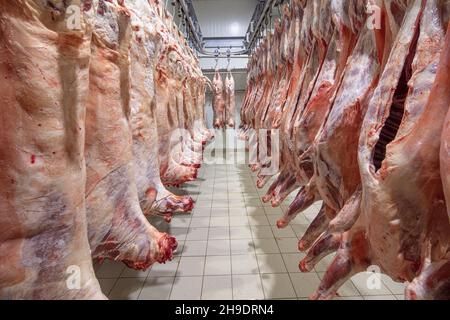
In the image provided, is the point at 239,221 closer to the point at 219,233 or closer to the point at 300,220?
the point at 219,233

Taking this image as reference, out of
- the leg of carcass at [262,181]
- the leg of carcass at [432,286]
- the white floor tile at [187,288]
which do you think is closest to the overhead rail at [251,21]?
the leg of carcass at [262,181]

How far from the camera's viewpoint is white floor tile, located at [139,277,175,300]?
2.24 metres

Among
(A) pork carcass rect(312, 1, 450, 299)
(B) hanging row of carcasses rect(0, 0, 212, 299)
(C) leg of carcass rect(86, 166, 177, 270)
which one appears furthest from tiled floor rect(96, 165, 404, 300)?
(A) pork carcass rect(312, 1, 450, 299)

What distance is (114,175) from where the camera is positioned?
49.3 inches

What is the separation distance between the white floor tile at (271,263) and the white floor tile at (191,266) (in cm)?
49

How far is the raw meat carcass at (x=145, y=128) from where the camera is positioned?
5.44 ft

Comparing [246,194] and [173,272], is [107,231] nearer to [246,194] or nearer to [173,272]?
[173,272]

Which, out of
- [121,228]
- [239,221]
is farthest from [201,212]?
[121,228]

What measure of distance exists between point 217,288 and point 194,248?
0.69 metres

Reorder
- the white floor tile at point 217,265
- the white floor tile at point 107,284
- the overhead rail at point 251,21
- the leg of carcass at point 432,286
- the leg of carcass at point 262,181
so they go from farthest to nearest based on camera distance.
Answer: the overhead rail at point 251,21, the leg of carcass at point 262,181, the white floor tile at point 217,265, the white floor tile at point 107,284, the leg of carcass at point 432,286

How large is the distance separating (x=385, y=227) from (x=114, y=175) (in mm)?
995

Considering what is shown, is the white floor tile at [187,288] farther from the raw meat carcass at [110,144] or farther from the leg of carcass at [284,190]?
the raw meat carcass at [110,144]

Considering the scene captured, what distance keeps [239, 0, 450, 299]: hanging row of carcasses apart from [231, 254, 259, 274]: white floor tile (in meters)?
0.93
